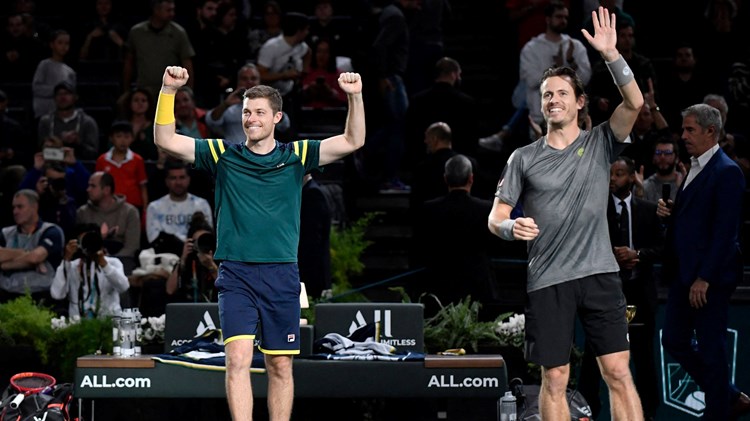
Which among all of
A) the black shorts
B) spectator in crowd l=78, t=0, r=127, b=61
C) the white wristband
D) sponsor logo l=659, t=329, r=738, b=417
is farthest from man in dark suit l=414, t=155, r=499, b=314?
spectator in crowd l=78, t=0, r=127, b=61

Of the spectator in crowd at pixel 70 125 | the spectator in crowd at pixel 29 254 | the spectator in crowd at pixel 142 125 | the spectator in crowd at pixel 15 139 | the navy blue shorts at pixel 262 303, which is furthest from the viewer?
the spectator in crowd at pixel 15 139

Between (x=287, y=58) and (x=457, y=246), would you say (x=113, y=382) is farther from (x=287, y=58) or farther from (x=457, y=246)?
(x=287, y=58)

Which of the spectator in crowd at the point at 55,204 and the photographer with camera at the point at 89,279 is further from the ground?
the spectator in crowd at the point at 55,204

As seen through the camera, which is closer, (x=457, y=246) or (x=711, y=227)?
(x=711, y=227)

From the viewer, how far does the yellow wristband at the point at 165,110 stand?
7.50 m

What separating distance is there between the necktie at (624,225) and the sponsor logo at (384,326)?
1722 millimetres

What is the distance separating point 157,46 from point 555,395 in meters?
9.11

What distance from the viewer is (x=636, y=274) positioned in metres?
9.68

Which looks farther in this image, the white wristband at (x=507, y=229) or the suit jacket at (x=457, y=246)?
the suit jacket at (x=457, y=246)

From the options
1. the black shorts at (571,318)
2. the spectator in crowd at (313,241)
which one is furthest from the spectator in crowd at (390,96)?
the black shorts at (571,318)

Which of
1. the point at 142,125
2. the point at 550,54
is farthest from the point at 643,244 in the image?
the point at 142,125

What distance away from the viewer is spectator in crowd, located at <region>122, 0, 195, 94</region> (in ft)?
49.2

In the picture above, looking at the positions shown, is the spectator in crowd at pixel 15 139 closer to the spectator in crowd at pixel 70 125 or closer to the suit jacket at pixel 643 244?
the spectator in crowd at pixel 70 125

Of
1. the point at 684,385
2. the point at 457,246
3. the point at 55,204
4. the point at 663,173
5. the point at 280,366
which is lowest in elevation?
the point at 684,385
